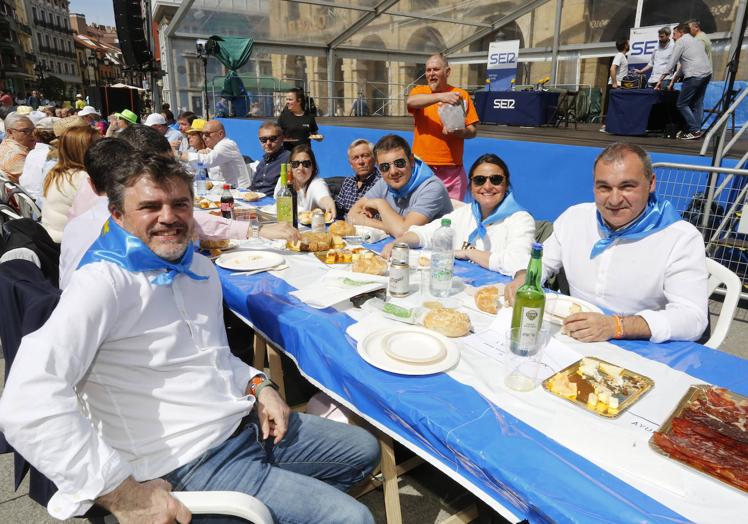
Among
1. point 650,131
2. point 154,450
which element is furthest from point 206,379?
point 650,131

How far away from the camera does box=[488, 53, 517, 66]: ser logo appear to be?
13.7 meters

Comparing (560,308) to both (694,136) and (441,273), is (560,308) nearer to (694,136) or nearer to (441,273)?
(441,273)

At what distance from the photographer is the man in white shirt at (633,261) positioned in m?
1.71

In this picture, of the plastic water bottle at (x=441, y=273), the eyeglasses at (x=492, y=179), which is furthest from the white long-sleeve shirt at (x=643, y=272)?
the plastic water bottle at (x=441, y=273)

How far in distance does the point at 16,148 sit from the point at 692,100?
1104 cm

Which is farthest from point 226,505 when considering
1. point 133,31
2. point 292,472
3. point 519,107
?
point 133,31

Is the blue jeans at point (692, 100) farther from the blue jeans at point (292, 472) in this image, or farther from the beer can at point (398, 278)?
the blue jeans at point (292, 472)

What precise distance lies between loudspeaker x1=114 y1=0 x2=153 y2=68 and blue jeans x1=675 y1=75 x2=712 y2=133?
20956 mm


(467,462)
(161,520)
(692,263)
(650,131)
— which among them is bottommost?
(161,520)

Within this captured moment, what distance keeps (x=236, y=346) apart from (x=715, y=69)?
16.8 meters

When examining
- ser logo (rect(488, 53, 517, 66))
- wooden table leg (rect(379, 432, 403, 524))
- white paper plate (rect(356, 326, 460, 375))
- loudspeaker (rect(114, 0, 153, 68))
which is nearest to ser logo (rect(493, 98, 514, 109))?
ser logo (rect(488, 53, 517, 66))

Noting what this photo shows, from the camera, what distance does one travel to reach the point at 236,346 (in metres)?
3.02

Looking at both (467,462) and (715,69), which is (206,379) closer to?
(467,462)

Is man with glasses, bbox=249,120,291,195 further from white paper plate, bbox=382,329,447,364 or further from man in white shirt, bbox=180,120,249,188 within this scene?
white paper plate, bbox=382,329,447,364
